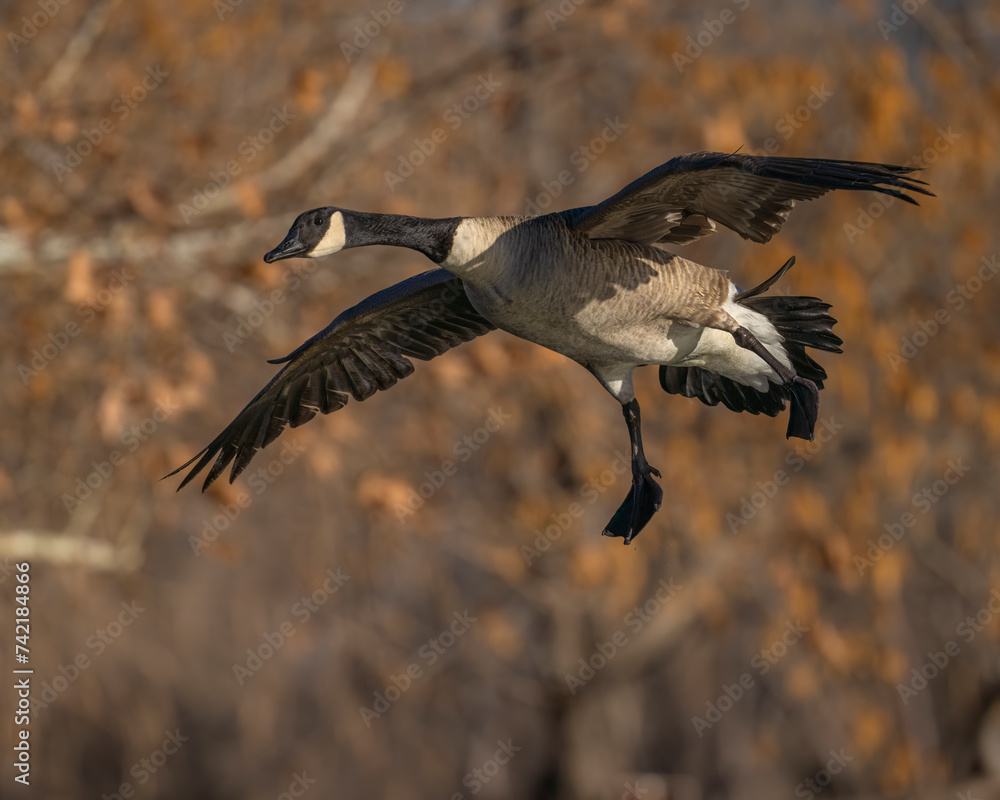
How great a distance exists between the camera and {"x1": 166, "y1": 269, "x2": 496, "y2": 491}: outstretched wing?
4.32 meters

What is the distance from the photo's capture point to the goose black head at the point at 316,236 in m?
3.33

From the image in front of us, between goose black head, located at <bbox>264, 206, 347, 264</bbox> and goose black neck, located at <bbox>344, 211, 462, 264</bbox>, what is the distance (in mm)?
30

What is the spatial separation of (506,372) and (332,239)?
4.83 meters

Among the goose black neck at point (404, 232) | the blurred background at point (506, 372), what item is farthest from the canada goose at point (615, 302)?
the blurred background at point (506, 372)

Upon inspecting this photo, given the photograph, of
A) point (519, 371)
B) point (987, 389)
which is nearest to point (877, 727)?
point (987, 389)

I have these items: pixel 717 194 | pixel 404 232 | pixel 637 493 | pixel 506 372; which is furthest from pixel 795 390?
pixel 506 372

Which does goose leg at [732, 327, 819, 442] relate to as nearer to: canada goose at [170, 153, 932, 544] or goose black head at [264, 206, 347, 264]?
canada goose at [170, 153, 932, 544]

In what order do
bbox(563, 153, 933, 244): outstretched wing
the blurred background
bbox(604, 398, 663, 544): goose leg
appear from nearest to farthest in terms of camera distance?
bbox(563, 153, 933, 244): outstretched wing, bbox(604, 398, 663, 544): goose leg, the blurred background

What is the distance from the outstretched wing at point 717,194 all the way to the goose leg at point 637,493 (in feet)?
2.14

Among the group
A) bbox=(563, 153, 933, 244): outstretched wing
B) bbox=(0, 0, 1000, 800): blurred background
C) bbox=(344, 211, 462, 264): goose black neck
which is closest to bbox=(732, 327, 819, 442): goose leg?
bbox=(563, 153, 933, 244): outstretched wing

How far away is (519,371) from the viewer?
8.76 metres

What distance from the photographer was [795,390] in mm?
4141

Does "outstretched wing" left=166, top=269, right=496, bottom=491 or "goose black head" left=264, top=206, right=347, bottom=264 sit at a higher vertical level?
"goose black head" left=264, top=206, right=347, bottom=264

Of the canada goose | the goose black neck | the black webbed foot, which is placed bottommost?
the black webbed foot
